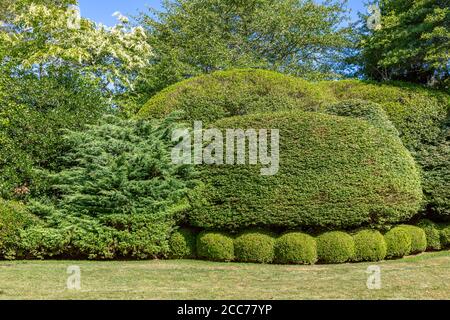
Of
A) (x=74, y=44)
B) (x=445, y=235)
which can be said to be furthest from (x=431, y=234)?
(x=74, y=44)

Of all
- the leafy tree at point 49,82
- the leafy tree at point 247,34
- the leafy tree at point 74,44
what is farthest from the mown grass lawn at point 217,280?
the leafy tree at point 247,34

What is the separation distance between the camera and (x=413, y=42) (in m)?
13.6

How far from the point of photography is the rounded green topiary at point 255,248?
880cm

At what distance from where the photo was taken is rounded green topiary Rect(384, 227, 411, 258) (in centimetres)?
934

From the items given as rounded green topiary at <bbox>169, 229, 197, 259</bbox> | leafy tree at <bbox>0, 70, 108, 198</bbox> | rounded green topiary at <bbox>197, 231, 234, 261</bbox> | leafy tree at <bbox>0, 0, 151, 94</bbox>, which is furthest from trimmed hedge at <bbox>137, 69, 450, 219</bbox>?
leafy tree at <bbox>0, 0, 151, 94</bbox>

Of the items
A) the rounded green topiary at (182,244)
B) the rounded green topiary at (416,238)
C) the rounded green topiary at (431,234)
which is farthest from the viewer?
the rounded green topiary at (431,234)

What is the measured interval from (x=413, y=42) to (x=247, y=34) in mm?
7295

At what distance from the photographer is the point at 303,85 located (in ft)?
39.8

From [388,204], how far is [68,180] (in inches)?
253

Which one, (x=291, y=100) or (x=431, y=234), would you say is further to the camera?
(x=291, y=100)

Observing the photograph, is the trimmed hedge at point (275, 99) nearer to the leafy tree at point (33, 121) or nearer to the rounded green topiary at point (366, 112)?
the rounded green topiary at point (366, 112)

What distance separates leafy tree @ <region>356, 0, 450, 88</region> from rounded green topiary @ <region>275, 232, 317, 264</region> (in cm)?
699

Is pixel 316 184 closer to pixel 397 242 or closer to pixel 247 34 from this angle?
pixel 397 242
